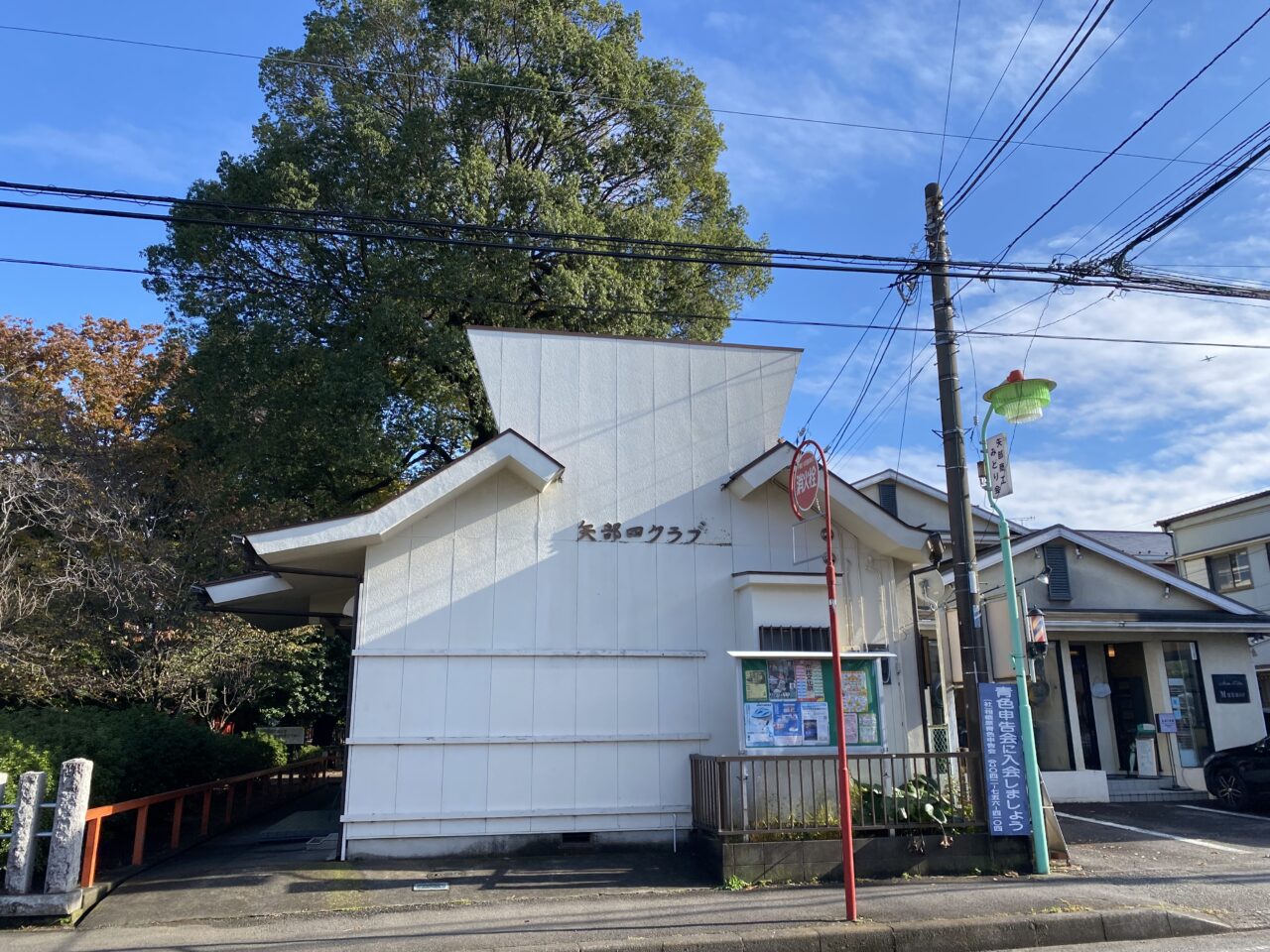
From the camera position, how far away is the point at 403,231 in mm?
17875

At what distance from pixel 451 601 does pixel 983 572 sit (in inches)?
474

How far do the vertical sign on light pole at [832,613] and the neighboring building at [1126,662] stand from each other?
8.52 meters

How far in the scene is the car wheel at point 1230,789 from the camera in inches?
579

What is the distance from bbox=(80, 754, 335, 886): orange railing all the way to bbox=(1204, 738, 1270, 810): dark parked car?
16789 millimetres

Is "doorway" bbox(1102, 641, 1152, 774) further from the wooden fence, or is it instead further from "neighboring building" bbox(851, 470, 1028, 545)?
the wooden fence

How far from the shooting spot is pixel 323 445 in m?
17.7

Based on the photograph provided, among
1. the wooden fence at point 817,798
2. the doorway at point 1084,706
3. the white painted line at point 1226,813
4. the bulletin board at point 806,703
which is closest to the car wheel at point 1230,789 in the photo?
the white painted line at point 1226,813

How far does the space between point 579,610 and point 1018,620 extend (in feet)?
16.7

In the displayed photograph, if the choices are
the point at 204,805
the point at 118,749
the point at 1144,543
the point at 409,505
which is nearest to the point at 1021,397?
the point at 409,505

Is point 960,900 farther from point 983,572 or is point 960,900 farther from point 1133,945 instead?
point 983,572

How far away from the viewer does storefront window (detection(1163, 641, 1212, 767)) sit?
16875 mm

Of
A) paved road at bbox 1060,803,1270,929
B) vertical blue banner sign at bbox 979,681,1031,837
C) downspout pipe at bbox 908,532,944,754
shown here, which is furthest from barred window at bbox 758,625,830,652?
paved road at bbox 1060,803,1270,929

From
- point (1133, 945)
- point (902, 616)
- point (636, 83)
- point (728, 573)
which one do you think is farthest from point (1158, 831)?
point (636, 83)

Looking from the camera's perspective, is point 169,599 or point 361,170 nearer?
point 169,599
